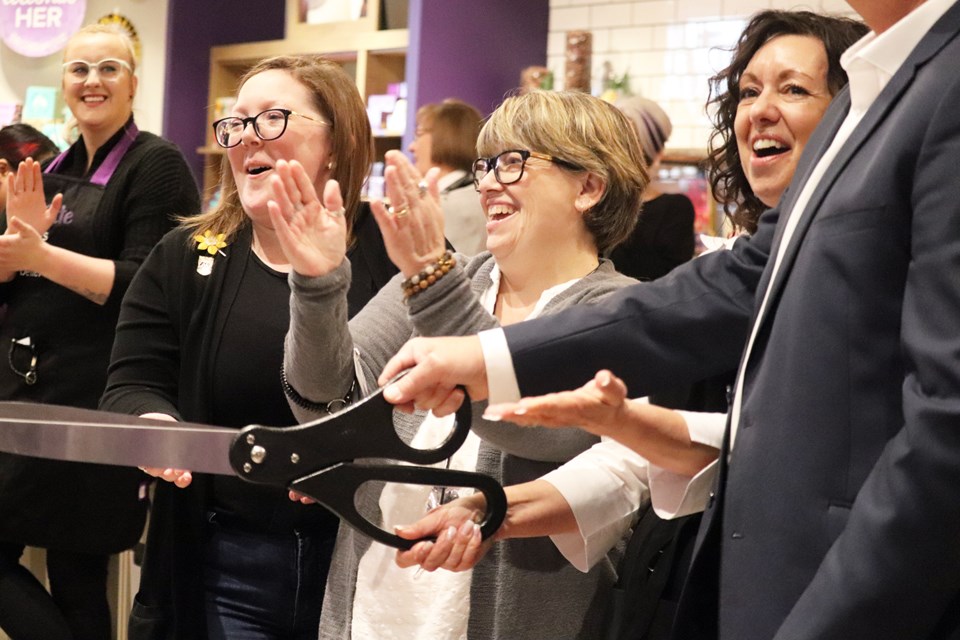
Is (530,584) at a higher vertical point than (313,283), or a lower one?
lower

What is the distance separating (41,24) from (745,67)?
16.0 feet

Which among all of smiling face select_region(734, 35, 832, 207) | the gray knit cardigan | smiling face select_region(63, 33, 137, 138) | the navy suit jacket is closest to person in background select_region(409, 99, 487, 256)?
smiling face select_region(63, 33, 137, 138)

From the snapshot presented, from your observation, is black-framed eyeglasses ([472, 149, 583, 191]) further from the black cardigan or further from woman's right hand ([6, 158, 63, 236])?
woman's right hand ([6, 158, 63, 236])

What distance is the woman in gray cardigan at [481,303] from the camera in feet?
5.04

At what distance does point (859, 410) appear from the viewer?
1136 millimetres

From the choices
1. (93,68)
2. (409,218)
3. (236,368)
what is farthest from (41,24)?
(409,218)

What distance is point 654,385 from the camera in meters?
1.39

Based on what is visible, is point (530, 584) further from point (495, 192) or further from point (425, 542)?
point (495, 192)

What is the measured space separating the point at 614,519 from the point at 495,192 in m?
0.59

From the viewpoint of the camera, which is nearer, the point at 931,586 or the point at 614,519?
the point at 931,586

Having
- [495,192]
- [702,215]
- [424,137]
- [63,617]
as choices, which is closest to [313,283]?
[495,192]

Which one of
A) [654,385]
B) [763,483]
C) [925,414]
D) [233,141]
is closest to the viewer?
[925,414]

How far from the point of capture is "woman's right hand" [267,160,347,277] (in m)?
1.63

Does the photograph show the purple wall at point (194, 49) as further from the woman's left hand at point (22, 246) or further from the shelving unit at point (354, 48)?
the woman's left hand at point (22, 246)
